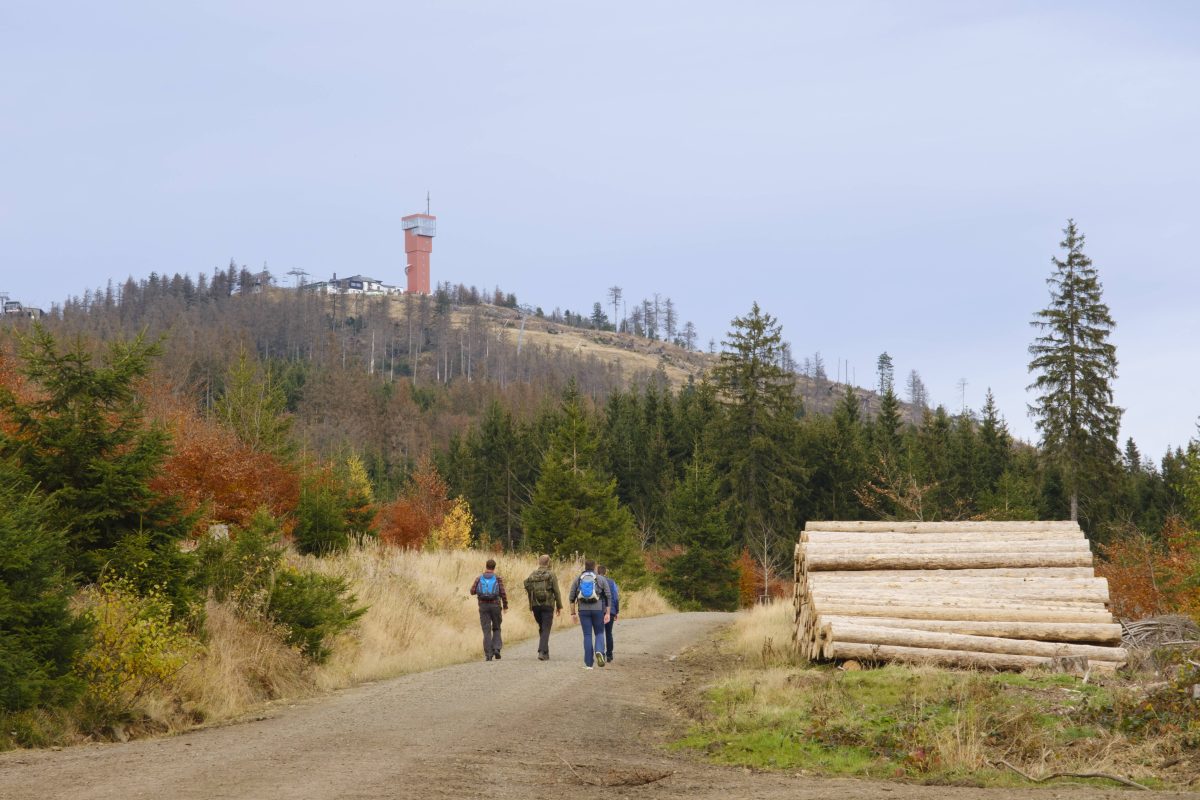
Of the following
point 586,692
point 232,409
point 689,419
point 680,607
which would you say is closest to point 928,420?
point 689,419

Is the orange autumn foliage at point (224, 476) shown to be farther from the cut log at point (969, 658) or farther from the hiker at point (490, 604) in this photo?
the cut log at point (969, 658)

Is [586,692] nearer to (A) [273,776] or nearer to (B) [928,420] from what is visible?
(A) [273,776]

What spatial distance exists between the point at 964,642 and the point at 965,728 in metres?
5.25

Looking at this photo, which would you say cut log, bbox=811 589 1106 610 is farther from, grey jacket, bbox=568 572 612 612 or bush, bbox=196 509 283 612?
bush, bbox=196 509 283 612

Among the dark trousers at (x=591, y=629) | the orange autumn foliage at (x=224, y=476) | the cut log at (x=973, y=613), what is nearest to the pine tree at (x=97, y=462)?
the dark trousers at (x=591, y=629)

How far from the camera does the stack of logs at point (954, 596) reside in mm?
15086

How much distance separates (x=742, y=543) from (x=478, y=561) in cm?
3850

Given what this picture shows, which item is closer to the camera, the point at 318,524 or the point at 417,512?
the point at 318,524

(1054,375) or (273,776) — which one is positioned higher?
(1054,375)

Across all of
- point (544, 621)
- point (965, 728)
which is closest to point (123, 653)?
point (544, 621)

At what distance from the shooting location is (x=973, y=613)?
1580 cm

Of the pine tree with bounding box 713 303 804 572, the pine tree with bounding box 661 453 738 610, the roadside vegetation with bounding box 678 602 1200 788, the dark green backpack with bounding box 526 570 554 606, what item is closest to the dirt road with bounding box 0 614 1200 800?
the roadside vegetation with bounding box 678 602 1200 788

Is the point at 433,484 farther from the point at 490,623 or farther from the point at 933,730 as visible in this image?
the point at 933,730

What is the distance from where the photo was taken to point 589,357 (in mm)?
195375
